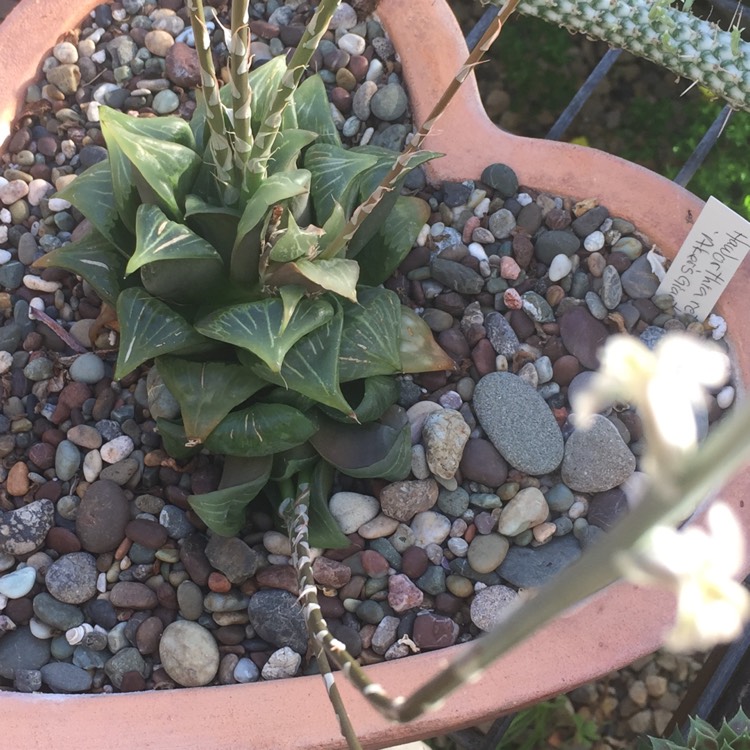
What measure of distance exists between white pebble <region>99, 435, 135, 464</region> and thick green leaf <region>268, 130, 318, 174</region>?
1.21 feet

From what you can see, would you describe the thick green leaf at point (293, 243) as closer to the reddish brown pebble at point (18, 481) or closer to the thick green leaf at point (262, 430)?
the thick green leaf at point (262, 430)

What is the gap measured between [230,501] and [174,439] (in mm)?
105

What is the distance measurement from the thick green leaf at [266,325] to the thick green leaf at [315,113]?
0.25 meters

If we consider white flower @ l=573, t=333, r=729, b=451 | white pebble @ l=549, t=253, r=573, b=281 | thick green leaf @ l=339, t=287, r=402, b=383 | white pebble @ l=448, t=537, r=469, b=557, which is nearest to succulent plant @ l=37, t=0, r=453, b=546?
thick green leaf @ l=339, t=287, r=402, b=383

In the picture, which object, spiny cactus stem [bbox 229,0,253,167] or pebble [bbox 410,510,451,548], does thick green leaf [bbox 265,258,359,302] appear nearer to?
spiny cactus stem [bbox 229,0,253,167]

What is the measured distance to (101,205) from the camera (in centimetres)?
92

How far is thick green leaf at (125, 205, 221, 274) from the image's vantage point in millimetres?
762

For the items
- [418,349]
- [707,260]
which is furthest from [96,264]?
[707,260]

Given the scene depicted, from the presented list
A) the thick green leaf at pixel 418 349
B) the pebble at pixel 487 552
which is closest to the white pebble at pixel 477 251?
the thick green leaf at pixel 418 349

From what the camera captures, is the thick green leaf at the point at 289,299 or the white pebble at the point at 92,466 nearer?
the thick green leaf at the point at 289,299

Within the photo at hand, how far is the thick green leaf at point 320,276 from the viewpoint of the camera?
798mm

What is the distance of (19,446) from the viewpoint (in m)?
1.01

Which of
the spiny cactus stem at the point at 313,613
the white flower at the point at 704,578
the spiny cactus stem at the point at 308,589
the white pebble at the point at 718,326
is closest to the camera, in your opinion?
the white flower at the point at 704,578

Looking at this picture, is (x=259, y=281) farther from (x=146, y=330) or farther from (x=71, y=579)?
(x=71, y=579)
